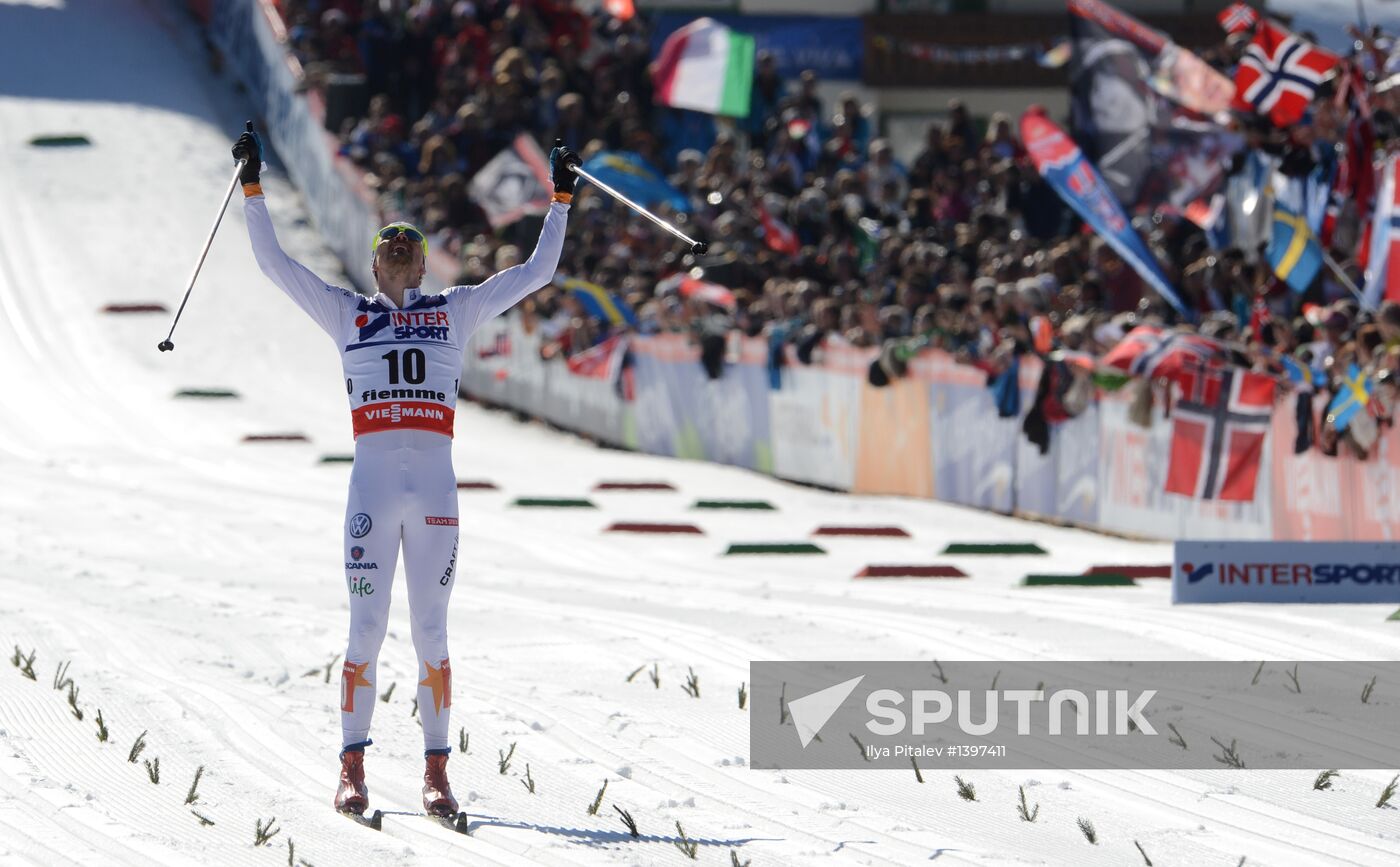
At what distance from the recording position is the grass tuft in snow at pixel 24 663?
8102 mm

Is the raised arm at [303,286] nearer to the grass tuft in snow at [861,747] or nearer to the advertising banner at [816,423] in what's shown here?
the grass tuft in snow at [861,747]

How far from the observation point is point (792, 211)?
19766 millimetres

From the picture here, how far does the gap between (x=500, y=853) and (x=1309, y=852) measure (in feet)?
7.71

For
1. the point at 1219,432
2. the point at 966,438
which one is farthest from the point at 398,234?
the point at 966,438

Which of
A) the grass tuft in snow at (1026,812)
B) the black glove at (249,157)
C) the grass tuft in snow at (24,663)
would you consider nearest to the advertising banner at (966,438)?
the grass tuft in snow at (24,663)

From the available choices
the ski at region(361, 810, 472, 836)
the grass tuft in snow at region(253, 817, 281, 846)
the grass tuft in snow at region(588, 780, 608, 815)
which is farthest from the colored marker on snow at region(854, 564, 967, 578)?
the grass tuft in snow at region(253, 817, 281, 846)

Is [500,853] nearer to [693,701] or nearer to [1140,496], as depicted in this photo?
[693,701]

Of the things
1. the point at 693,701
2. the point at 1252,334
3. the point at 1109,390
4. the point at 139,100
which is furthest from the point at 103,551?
the point at 139,100

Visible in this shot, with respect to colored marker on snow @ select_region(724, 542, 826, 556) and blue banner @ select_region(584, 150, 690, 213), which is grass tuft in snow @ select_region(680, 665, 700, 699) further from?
blue banner @ select_region(584, 150, 690, 213)

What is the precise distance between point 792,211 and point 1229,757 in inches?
516

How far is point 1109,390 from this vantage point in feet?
45.9

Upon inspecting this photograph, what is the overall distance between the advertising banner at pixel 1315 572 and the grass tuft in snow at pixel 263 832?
5780mm

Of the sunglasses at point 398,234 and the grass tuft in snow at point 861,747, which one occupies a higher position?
the sunglasses at point 398,234

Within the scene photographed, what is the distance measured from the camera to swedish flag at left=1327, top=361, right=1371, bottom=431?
1184cm
